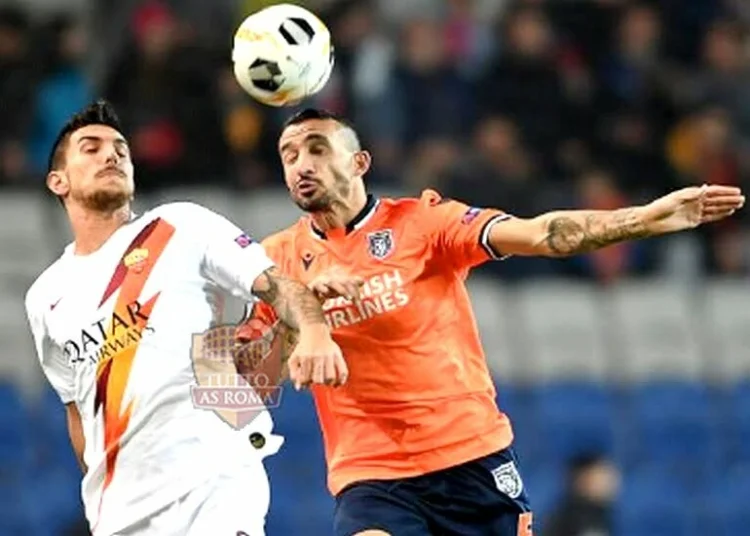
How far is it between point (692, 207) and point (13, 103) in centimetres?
899

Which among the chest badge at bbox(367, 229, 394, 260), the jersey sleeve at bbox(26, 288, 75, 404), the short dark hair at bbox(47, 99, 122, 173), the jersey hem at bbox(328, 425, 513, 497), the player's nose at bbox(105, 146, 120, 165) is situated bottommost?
the jersey hem at bbox(328, 425, 513, 497)

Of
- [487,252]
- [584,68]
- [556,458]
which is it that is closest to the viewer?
[487,252]

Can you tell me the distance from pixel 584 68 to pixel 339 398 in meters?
8.45

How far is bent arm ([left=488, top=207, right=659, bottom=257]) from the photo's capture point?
24.3ft

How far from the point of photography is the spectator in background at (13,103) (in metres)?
15.1

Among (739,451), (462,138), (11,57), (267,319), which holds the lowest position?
(739,451)

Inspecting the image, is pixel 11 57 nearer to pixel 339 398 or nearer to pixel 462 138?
pixel 462 138

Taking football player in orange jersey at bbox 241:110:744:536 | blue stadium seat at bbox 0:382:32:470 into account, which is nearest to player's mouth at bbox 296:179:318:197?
football player in orange jersey at bbox 241:110:744:536

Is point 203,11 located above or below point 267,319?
above

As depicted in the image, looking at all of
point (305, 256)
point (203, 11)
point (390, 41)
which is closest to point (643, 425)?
point (390, 41)

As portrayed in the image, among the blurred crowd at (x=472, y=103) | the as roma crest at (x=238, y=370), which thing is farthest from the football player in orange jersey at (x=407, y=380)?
the blurred crowd at (x=472, y=103)

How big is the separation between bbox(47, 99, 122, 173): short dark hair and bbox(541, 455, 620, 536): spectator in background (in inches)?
211

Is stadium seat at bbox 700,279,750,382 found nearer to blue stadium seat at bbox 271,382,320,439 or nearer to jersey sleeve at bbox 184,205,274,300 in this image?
blue stadium seat at bbox 271,382,320,439

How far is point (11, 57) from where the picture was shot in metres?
15.5
